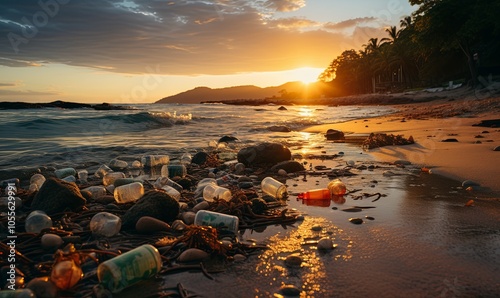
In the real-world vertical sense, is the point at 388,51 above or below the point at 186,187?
above

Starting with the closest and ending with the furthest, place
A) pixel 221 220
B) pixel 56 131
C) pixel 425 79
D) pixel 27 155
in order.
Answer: pixel 221 220
pixel 27 155
pixel 56 131
pixel 425 79

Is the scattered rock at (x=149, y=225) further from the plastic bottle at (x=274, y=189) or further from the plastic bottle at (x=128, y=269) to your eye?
the plastic bottle at (x=274, y=189)

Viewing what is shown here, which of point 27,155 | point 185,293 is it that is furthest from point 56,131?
point 185,293

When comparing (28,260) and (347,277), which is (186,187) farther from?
(347,277)

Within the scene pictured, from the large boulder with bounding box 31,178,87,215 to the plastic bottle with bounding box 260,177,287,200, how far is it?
7.64 feet

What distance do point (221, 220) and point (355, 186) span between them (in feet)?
7.94

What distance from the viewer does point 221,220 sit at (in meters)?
3.54

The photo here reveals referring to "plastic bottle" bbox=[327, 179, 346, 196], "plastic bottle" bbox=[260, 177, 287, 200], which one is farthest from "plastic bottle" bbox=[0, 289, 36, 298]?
"plastic bottle" bbox=[327, 179, 346, 196]

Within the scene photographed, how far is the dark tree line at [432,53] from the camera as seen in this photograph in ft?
95.7

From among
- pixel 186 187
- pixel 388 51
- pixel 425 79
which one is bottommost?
pixel 186 187

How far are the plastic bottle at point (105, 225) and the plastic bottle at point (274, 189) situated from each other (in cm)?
200

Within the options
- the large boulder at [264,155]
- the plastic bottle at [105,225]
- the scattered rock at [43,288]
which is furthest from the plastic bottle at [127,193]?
the large boulder at [264,155]

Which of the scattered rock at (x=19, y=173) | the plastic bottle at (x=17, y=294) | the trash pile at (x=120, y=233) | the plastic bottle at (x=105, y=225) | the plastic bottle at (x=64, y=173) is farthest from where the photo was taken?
the scattered rock at (x=19, y=173)

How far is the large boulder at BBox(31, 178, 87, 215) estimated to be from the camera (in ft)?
13.5
